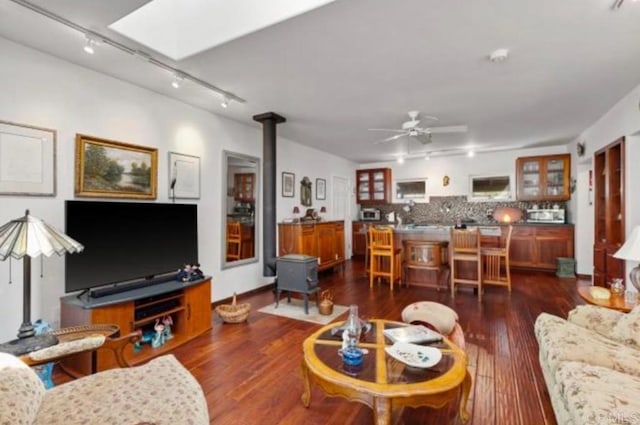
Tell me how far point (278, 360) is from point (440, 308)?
4.96ft

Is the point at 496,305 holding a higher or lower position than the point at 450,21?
lower

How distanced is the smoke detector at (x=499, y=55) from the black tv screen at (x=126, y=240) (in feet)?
10.7

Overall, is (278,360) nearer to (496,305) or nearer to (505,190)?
(496,305)

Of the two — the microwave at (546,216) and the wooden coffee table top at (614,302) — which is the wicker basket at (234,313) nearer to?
the wooden coffee table top at (614,302)

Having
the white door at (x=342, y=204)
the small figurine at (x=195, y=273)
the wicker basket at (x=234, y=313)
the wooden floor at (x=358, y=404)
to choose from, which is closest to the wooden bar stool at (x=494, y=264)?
the wooden floor at (x=358, y=404)

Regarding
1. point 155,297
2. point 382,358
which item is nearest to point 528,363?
point 382,358

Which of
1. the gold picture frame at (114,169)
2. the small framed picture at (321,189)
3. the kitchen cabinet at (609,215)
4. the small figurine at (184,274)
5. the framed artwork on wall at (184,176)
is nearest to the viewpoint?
the gold picture frame at (114,169)

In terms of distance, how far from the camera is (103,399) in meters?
1.48

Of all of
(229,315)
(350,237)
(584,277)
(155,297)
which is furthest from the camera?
(350,237)

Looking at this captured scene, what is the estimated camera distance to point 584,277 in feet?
18.4

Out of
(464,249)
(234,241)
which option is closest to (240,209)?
(234,241)

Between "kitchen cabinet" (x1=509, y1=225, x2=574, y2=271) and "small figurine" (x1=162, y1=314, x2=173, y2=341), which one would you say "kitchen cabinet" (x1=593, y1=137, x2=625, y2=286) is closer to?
"kitchen cabinet" (x1=509, y1=225, x2=574, y2=271)

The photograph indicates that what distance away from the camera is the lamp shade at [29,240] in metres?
1.86

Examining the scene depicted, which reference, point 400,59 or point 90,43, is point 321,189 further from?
point 90,43
